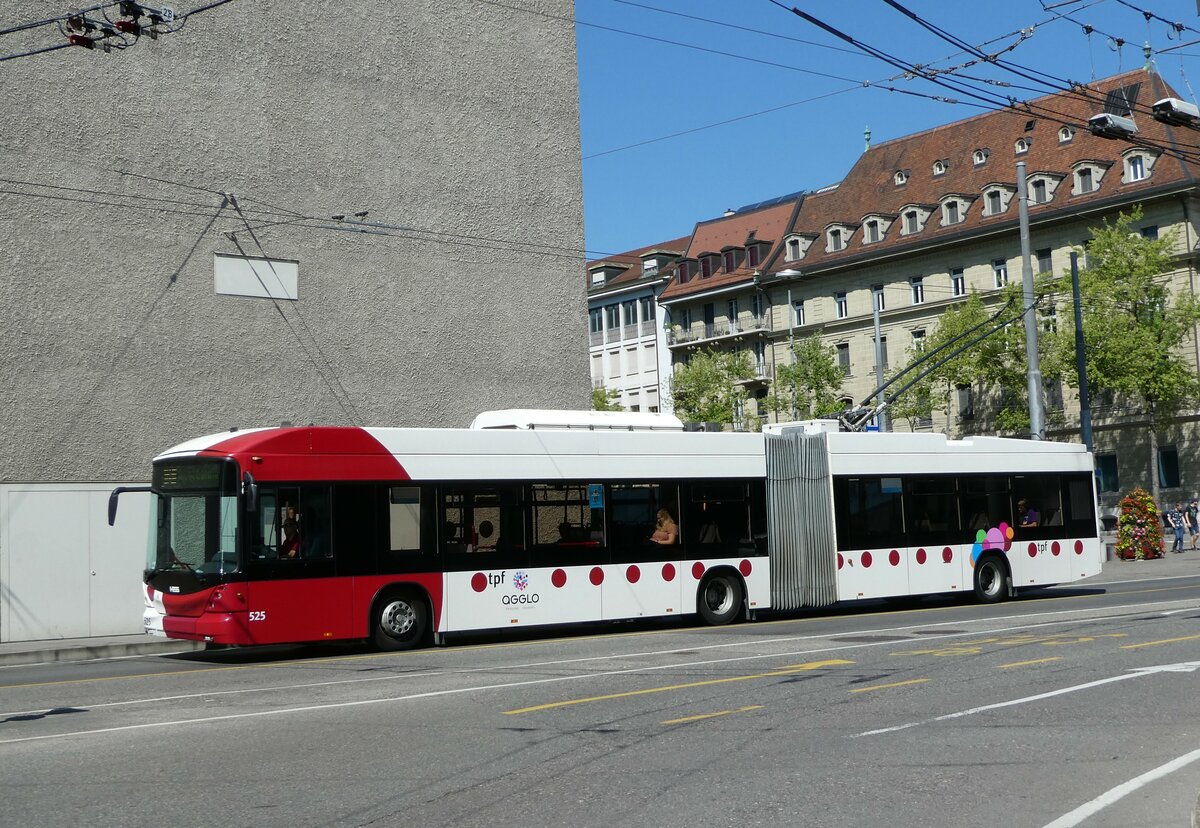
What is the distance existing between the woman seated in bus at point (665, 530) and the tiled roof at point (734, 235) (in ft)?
212

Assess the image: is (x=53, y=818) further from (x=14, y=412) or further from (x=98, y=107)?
(x=98, y=107)

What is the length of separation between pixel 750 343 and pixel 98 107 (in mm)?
63058

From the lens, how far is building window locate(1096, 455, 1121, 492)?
63.8 m

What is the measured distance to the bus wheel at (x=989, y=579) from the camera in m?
24.9

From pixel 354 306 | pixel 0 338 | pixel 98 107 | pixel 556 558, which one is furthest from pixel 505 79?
pixel 556 558

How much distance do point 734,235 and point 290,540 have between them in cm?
7467

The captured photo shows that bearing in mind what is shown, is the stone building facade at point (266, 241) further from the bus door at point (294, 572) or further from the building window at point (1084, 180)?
the building window at point (1084, 180)

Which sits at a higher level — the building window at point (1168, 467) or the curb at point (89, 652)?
the building window at point (1168, 467)

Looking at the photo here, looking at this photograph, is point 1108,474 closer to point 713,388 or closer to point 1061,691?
point 713,388

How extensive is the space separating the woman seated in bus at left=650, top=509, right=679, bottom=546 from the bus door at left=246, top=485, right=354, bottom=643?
5125mm

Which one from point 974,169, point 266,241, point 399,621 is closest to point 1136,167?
point 974,169

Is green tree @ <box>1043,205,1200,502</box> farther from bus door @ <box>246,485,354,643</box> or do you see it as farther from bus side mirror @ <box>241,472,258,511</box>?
bus side mirror @ <box>241,472,258,511</box>

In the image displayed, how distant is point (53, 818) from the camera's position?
733cm

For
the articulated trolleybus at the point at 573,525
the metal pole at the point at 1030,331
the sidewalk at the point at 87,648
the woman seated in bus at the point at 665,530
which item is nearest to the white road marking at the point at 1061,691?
the articulated trolleybus at the point at 573,525
